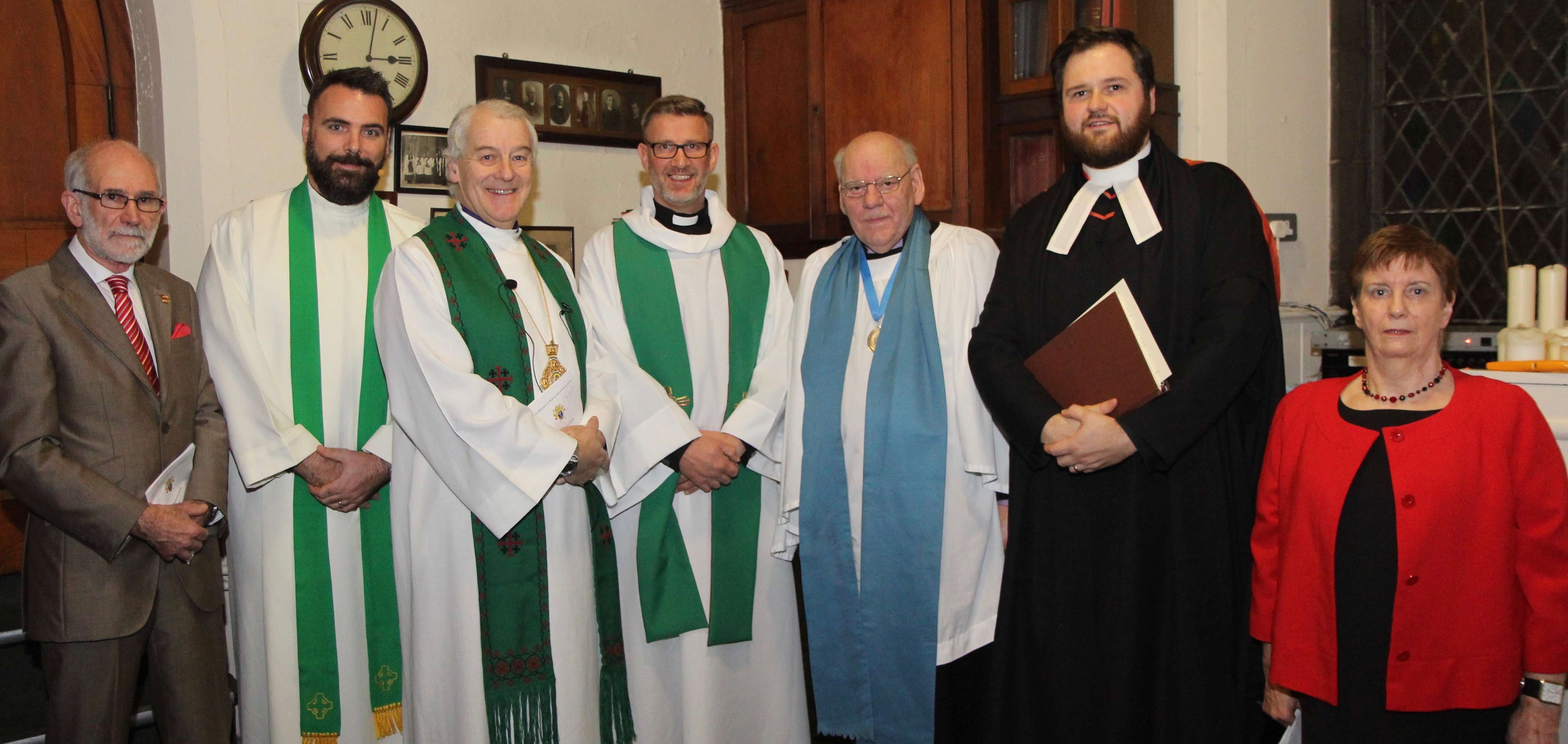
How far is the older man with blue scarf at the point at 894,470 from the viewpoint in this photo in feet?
9.46

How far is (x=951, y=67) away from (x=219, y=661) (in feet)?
11.0

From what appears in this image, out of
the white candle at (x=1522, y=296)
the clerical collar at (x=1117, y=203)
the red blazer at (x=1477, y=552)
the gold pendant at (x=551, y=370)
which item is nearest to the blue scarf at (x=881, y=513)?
the clerical collar at (x=1117, y=203)

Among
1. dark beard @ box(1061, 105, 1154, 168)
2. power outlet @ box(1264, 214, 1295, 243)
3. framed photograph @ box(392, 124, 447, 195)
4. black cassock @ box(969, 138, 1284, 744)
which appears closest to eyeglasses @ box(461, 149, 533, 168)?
black cassock @ box(969, 138, 1284, 744)

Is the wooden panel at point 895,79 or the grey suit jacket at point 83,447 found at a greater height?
the wooden panel at point 895,79

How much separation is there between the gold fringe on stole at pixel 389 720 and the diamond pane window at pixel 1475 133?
402 centimetres

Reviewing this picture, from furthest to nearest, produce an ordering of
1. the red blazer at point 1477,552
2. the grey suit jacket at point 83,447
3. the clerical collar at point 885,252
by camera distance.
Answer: the clerical collar at point 885,252 → the grey suit jacket at point 83,447 → the red blazer at point 1477,552

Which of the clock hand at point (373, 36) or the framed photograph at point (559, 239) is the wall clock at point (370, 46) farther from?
the framed photograph at point (559, 239)

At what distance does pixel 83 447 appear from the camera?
A: 2723mm

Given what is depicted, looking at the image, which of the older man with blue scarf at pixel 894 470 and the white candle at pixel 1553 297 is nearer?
the older man with blue scarf at pixel 894 470

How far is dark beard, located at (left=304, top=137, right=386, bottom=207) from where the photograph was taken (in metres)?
3.10

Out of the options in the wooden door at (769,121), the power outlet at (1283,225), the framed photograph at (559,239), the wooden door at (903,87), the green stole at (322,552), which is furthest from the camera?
the wooden door at (769,121)

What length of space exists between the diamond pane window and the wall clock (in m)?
3.91

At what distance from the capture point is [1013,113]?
4566 millimetres

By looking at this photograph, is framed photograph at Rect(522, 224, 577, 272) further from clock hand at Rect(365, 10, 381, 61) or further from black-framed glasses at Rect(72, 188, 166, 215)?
black-framed glasses at Rect(72, 188, 166, 215)
